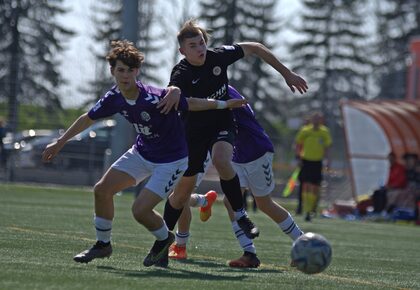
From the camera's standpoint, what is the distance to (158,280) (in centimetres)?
731

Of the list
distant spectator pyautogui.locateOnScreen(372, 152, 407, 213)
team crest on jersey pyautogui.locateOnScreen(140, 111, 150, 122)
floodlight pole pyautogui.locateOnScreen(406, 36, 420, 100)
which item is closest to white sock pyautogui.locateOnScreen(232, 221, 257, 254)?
team crest on jersey pyautogui.locateOnScreen(140, 111, 150, 122)

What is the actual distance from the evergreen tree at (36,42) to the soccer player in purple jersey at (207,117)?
21.2 metres

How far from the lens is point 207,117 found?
29.8 feet

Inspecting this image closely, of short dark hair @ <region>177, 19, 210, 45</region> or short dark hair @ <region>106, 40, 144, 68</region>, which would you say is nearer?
short dark hair @ <region>106, 40, 144, 68</region>

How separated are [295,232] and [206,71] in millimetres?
1621

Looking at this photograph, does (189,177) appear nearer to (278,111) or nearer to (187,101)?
(187,101)

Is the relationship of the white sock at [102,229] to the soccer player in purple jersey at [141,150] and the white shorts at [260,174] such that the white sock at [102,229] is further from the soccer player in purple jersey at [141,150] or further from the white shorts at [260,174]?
the white shorts at [260,174]

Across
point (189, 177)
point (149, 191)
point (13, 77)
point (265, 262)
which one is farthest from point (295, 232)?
point (13, 77)

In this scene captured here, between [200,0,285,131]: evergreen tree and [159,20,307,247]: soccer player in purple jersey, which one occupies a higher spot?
[200,0,285,131]: evergreen tree

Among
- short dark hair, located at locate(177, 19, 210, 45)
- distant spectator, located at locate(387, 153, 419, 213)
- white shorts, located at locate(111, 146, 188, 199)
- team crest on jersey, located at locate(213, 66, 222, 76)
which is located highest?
short dark hair, located at locate(177, 19, 210, 45)

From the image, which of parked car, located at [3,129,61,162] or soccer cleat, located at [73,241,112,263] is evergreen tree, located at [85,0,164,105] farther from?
soccer cleat, located at [73,241,112,263]

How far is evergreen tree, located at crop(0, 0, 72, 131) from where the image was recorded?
109 ft

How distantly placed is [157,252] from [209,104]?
1.21 meters

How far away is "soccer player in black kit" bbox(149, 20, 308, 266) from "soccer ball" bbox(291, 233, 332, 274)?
1410mm
